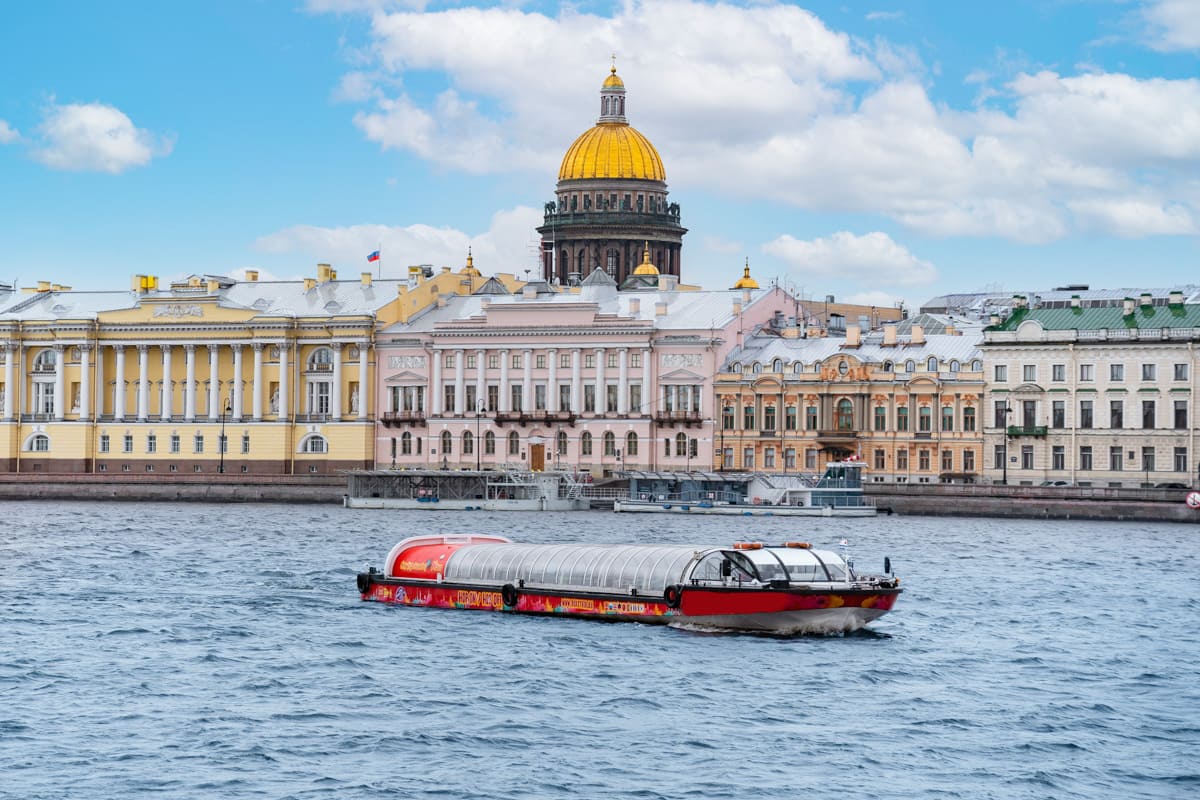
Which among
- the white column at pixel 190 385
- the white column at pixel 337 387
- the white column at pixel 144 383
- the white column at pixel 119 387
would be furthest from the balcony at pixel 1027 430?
the white column at pixel 119 387

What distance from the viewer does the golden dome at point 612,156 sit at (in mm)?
114562

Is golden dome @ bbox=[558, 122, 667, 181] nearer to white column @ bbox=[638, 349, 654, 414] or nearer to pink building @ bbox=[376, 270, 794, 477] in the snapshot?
pink building @ bbox=[376, 270, 794, 477]

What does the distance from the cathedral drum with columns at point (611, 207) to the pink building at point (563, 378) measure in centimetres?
1589

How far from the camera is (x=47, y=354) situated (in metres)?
103

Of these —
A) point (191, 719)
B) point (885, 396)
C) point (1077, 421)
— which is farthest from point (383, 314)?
point (191, 719)

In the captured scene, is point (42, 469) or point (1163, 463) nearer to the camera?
point (1163, 463)

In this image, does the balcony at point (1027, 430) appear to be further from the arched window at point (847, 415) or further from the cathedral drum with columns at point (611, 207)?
the cathedral drum with columns at point (611, 207)

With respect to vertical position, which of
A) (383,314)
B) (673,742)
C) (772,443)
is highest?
(383,314)

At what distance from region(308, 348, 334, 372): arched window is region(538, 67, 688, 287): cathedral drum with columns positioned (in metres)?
18.2

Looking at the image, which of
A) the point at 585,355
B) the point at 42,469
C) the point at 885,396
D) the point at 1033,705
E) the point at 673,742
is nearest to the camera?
the point at 673,742

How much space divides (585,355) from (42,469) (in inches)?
1047

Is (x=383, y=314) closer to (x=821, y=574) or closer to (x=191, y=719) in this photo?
(x=821, y=574)

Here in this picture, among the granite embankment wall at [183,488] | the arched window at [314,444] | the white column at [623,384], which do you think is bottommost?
the granite embankment wall at [183,488]

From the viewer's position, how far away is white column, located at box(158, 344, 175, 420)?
332 feet
